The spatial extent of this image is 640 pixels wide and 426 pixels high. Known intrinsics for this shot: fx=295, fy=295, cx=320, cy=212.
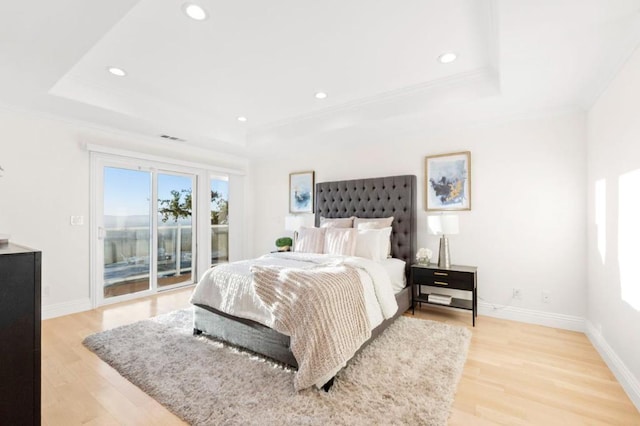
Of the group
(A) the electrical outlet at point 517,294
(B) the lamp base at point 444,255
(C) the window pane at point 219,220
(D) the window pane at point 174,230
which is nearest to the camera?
(A) the electrical outlet at point 517,294

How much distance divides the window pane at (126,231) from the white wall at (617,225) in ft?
17.4

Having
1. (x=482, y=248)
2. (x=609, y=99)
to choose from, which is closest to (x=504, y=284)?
(x=482, y=248)

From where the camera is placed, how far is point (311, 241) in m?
3.92

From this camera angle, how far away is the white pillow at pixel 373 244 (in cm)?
348

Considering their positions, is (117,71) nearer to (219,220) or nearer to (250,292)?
(250,292)

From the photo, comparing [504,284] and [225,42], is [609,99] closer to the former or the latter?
[504,284]

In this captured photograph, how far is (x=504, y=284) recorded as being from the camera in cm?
344

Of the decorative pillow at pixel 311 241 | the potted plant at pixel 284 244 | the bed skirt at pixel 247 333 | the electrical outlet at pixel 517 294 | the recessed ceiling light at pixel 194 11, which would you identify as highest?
the recessed ceiling light at pixel 194 11

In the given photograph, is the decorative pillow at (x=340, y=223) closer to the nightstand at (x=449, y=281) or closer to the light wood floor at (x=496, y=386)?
the nightstand at (x=449, y=281)

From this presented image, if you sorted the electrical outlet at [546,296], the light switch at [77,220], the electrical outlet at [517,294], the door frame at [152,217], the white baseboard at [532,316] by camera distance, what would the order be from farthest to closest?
the door frame at [152,217] → the light switch at [77,220] → the electrical outlet at [517,294] → the electrical outlet at [546,296] → the white baseboard at [532,316]

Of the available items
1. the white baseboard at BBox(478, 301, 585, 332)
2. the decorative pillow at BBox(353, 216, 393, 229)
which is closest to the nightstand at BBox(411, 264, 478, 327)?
the white baseboard at BBox(478, 301, 585, 332)

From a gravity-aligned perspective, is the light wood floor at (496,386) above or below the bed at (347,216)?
below

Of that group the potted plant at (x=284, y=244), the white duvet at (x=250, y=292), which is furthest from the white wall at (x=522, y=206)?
the potted plant at (x=284, y=244)

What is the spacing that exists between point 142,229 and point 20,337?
3.50 meters
